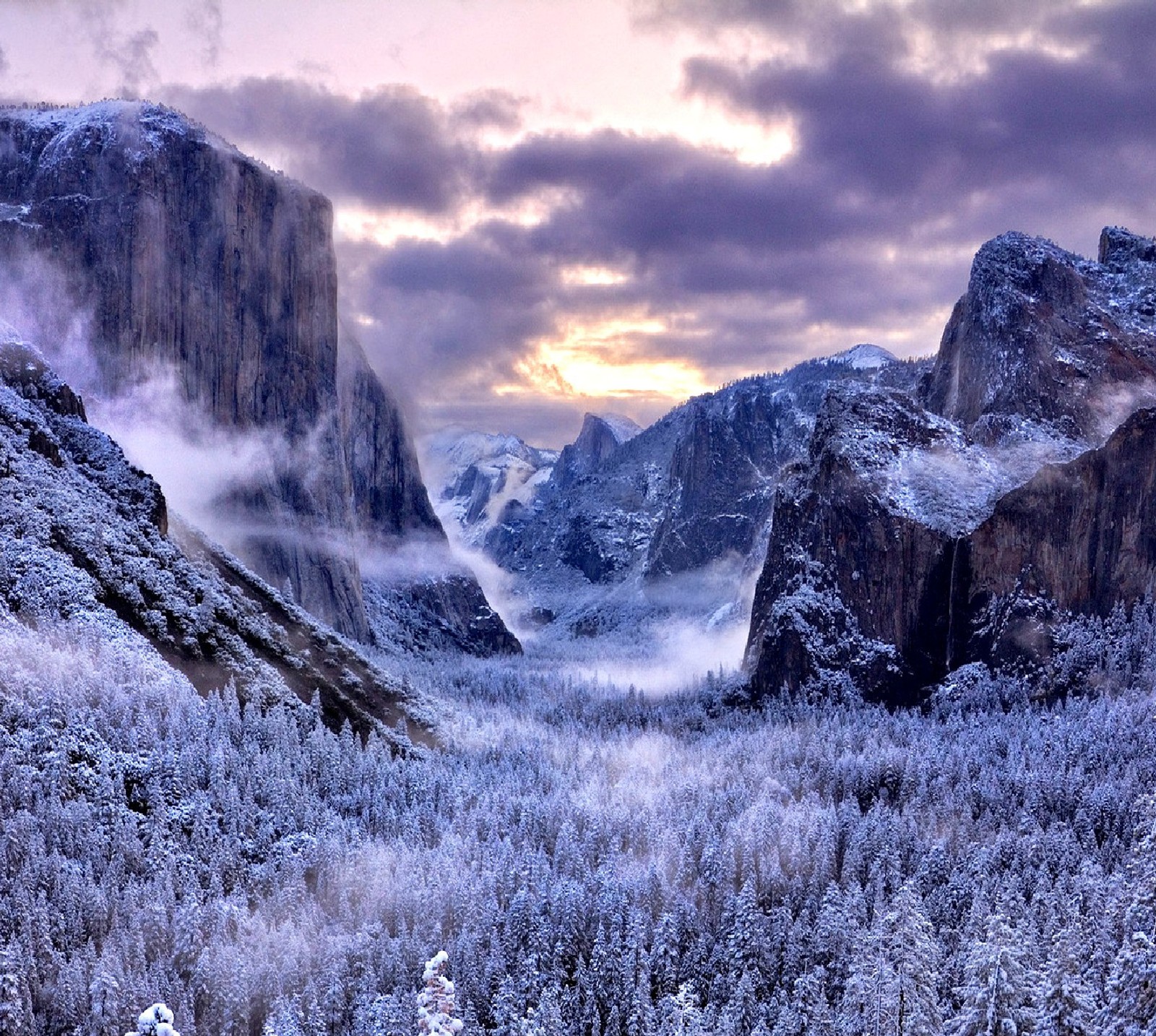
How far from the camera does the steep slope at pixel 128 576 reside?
473ft

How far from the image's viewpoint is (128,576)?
15362 cm

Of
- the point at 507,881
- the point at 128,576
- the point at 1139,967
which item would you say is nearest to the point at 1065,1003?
the point at 1139,967

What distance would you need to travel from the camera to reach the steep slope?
144125mm

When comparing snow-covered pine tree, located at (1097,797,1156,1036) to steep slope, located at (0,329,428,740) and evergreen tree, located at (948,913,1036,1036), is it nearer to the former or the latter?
evergreen tree, located at (948,913,1036,1036)

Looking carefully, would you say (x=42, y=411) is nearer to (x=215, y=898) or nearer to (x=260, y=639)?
(x=260, y=639)

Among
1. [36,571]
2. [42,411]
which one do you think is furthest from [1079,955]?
[42,411]

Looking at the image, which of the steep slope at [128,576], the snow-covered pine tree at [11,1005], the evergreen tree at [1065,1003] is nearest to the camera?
the evergreen tree at [1065,1003]

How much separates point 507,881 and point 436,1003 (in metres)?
89.4

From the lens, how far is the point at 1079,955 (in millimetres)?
81188

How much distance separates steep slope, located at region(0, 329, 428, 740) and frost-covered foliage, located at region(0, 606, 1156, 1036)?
8.04 meters

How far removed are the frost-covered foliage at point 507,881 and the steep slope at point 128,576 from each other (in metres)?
8.04

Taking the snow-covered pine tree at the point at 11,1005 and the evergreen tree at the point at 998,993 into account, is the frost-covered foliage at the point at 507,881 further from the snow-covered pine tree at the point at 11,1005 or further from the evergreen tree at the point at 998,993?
the snow-covered pine tree at the point at 11,1005

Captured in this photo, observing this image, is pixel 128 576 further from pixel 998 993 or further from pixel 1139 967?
pixel 1139 967

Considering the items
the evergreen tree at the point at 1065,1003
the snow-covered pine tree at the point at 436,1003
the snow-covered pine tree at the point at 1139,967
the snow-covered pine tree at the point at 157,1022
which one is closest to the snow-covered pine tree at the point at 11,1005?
the snow-covered pine tree at the point at 157,1022
